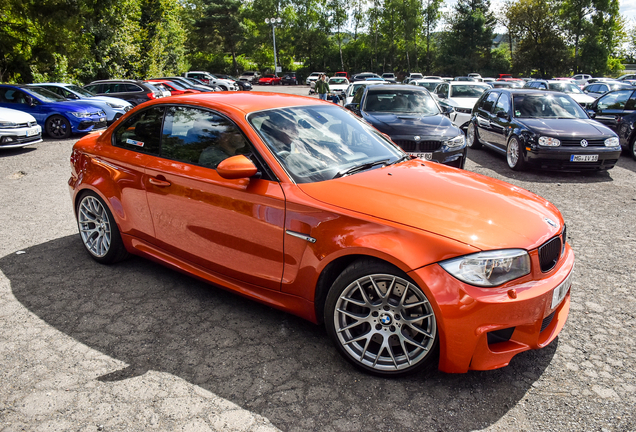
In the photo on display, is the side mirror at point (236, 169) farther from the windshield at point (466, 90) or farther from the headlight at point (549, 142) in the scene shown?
the windshield at point (466, 90)

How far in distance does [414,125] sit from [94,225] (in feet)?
18.7

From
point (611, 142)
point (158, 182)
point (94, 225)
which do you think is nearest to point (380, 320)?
point (158, 182)

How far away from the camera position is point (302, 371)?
3018 mm

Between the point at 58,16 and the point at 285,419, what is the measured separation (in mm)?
21724

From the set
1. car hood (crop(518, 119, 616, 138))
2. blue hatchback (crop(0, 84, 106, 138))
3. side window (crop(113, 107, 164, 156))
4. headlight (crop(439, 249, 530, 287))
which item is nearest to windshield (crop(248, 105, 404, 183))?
side window (crop(113, 107, 164, 156))

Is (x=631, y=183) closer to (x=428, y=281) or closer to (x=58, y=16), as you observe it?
(x=428, y=281)

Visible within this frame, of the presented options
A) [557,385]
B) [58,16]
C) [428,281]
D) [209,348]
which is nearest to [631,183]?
[557,385]

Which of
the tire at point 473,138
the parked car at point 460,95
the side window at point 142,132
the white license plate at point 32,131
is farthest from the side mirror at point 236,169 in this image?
the parked car at point 460,95

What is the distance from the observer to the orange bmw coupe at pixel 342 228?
260cm

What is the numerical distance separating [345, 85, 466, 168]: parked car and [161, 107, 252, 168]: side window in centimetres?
444

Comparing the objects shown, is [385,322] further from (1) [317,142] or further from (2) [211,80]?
(2) [211,80]

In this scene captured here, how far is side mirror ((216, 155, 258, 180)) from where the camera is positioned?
10.2 feet

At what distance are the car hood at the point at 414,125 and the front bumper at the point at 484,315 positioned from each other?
19.0 feet

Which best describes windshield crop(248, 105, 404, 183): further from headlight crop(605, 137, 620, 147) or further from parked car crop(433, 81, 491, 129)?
parked car crop(433, 81, 491, 129)
